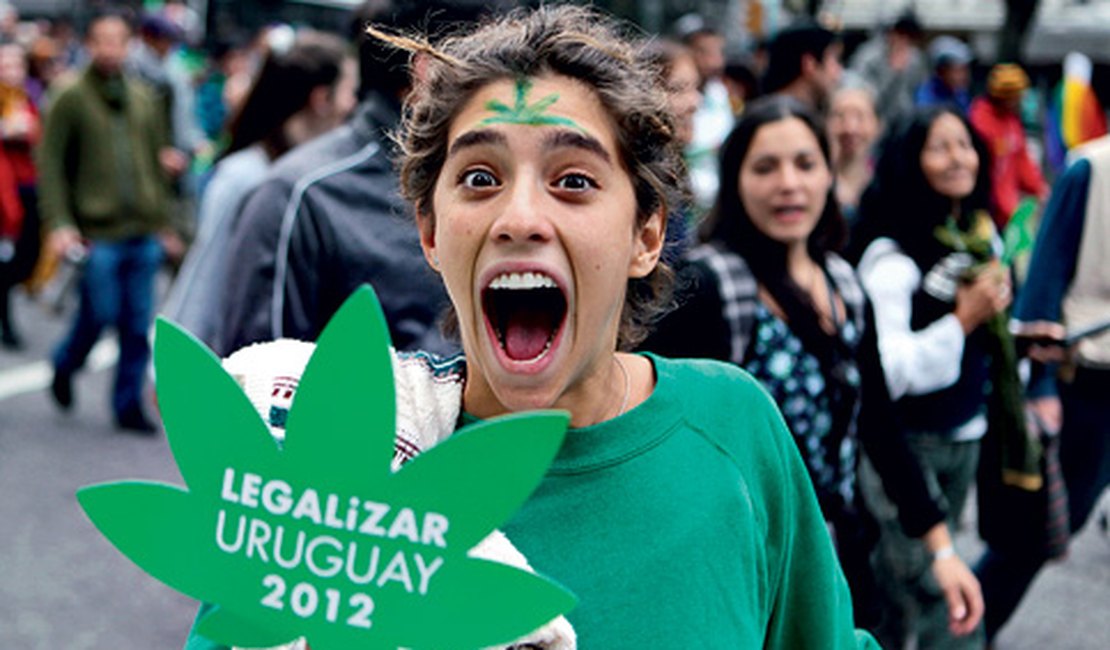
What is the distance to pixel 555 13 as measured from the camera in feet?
5.35

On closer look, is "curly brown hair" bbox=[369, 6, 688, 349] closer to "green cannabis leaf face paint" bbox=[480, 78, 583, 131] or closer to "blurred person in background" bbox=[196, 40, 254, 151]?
"green cannabis leaf face paint" bbox=[480, 78, 583, 131]

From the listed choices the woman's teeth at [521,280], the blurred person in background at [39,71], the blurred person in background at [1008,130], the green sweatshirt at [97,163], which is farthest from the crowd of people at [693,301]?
the blurred person in background at [39,71]

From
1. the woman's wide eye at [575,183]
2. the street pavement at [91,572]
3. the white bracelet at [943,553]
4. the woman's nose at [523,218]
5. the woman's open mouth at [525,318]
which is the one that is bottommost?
the street pavement at [91,572]

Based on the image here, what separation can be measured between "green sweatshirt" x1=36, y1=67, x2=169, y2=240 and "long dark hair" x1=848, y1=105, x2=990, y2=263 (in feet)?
13.4

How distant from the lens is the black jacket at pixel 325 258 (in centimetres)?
281

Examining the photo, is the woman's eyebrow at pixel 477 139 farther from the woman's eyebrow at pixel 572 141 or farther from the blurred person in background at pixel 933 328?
the blurred person in background at pixel 933 328

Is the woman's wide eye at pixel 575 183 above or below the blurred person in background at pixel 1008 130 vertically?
above

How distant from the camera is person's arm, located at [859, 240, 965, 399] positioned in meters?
3.39

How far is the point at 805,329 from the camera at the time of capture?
109 inches

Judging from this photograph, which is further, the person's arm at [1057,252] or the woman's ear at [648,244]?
the person's arm at [1057,252]

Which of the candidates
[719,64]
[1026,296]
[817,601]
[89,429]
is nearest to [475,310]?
[817,601]

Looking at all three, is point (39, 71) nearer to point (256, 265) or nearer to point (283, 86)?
point (283, 86)

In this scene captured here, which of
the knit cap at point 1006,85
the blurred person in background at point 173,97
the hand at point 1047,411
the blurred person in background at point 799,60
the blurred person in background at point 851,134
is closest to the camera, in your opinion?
the hand at point 1047,411

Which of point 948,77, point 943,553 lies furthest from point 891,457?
point 948,77
